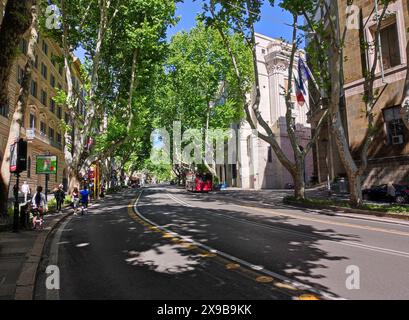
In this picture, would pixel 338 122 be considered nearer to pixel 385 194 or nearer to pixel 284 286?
pixel 385 194

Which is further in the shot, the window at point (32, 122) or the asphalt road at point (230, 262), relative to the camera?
the window at point (32, 122)

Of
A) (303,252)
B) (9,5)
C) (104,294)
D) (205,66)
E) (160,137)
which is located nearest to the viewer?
(104,294)

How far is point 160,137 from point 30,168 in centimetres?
2635

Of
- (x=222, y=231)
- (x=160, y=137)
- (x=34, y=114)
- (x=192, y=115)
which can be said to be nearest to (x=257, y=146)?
(x=192, y=115)

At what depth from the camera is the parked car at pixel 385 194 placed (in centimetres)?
1830

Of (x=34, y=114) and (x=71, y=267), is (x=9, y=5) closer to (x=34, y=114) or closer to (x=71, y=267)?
(x=71, y=267)

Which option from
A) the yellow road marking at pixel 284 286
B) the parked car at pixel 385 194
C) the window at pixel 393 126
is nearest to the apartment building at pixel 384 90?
the window at pixel 393 126

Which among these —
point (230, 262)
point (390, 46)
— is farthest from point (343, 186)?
point (230, 262)

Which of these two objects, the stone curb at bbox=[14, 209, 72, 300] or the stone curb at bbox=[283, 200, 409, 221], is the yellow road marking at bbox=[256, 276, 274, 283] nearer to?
the stone curb at bbox=[14, 209, 72, 300]

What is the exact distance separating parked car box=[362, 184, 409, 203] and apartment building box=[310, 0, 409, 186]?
194cm

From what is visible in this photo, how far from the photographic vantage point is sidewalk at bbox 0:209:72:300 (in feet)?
17.0

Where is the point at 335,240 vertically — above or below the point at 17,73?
below

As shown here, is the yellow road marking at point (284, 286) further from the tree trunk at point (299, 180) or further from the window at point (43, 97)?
the window at point (43, 97)
